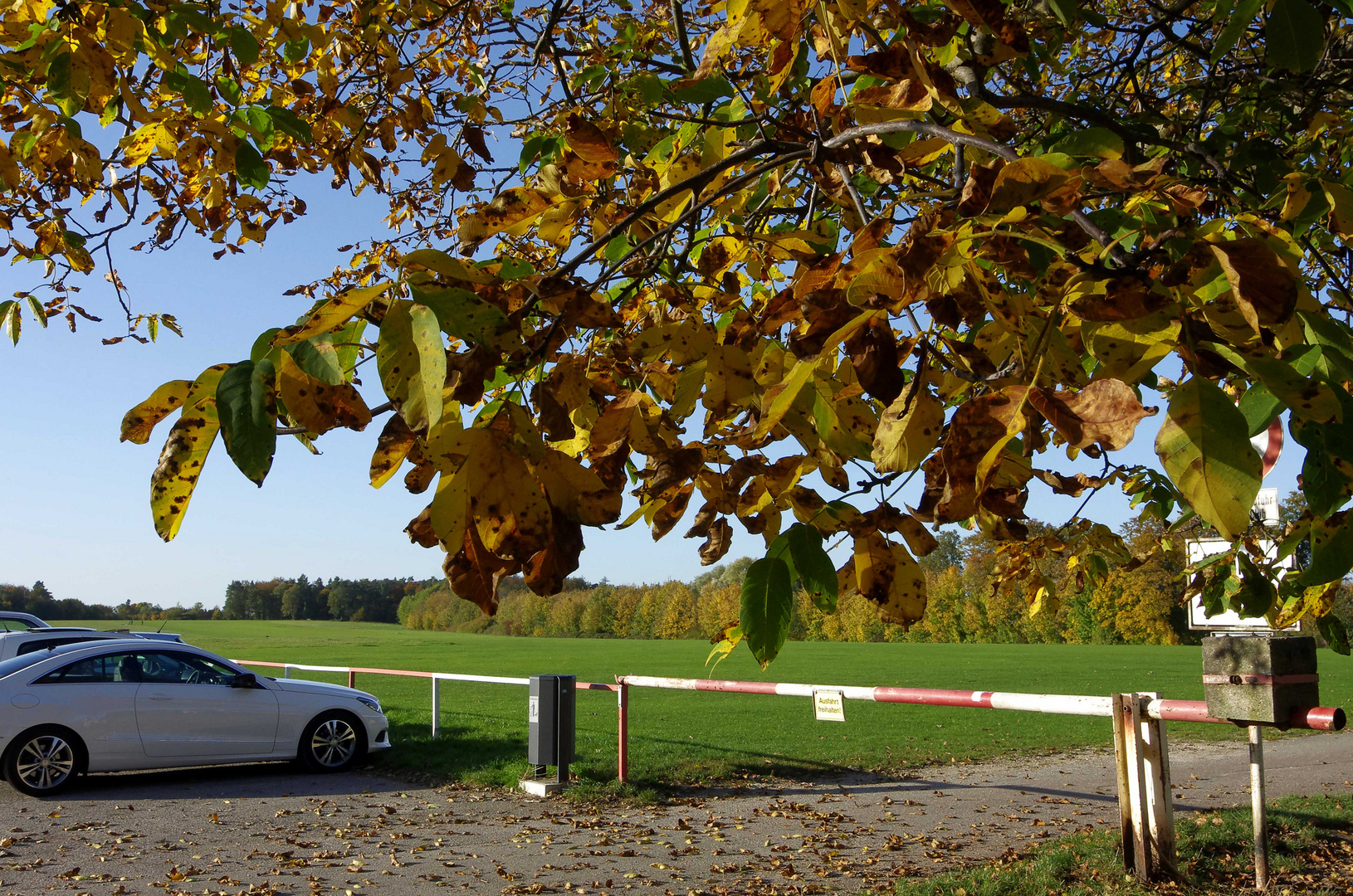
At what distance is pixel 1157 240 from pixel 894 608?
652 mm

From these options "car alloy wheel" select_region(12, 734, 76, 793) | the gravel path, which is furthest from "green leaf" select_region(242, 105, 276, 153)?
"car alloy wheel" select_region(12, 734, 76, 793)

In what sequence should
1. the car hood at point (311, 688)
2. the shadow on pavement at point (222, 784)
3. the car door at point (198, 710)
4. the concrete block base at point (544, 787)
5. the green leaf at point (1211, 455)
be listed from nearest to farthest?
1. the green leaf at point (1211, 455)
2. the concrete block base at point (544, 787)
3. the shadow on pavement at point (222, 784)
4. the car door at point (198, 710)
5. the car hood at point (311, 688)

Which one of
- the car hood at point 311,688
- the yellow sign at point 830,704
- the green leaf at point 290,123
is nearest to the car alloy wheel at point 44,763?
the car hood at point 311,688

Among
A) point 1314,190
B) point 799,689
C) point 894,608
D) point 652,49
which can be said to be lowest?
point 799,689

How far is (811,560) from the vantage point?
54.4 inches

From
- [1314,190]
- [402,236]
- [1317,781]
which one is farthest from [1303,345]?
[1317,781]

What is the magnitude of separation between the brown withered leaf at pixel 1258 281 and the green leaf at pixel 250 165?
302 cm

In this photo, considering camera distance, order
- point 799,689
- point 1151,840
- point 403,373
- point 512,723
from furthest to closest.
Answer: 1. point 512,723
2. point 799,689
3. point 1151,840
4. point 403,373

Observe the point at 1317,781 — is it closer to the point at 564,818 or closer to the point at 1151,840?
the point at 1151,840

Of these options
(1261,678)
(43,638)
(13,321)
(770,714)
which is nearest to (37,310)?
(13,321)

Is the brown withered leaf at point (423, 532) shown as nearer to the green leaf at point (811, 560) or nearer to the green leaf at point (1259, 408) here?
the green leaf at point (811, 560)

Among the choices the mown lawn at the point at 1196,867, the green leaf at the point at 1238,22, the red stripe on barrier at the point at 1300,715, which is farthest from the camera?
the mown lawn at the point at 1196,867

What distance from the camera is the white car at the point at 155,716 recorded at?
29.8 ft

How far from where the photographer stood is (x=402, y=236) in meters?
6.01
